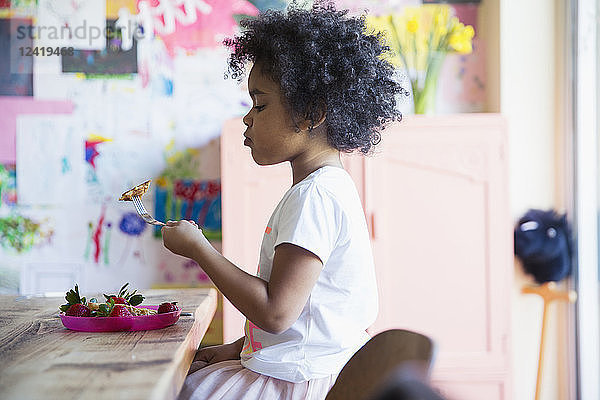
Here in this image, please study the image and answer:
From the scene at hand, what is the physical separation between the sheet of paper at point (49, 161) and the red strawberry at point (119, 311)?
2014mm

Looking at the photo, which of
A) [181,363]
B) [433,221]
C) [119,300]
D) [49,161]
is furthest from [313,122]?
[49,161]

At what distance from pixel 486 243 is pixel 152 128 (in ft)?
4.75

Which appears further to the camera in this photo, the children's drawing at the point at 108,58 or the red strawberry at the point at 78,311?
the children's drawing at the point at 108,58

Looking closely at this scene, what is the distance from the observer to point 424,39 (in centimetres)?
325

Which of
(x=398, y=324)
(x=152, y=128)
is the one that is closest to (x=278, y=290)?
(x=398, y=324)

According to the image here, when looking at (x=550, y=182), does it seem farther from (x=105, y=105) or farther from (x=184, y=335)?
(x=184, y=335)

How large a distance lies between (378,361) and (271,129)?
1.84 feet

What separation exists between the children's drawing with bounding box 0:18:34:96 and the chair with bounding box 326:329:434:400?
2486 mm

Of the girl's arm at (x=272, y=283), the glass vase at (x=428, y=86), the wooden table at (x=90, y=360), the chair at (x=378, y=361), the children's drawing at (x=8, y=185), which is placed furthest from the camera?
the children's drawing at (x=8, y=185)

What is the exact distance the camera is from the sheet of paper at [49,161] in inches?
126

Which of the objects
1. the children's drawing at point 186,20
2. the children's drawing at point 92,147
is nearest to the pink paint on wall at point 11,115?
the children's drawing at point 92,147

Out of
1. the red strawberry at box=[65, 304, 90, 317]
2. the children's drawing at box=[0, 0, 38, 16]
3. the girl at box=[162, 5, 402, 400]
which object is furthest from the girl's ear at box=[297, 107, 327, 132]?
the children's drawing at box=[0, 0, 38, 16]

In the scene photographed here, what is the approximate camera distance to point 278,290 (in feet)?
4.05

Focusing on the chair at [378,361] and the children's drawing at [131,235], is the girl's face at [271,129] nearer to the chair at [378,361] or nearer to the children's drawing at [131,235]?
the chair at [378,361]
